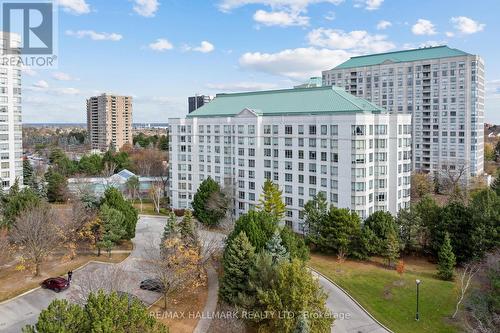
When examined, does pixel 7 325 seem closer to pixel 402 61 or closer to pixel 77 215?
pixel 77 215

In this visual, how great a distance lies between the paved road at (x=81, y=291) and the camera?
91.2 feet

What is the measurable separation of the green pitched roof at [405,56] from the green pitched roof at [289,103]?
159ft

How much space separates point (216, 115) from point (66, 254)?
107 feet

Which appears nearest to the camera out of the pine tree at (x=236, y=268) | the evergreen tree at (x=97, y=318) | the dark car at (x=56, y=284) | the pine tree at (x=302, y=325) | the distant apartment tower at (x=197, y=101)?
the evergreen tree at (x=97, y=318)

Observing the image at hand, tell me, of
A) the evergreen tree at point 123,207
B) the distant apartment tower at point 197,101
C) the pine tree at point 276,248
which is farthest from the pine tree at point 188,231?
the distant apartment tower at point 197,101

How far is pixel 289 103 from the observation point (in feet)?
Answer: 194

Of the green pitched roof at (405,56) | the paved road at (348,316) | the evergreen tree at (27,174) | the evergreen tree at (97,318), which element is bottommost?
the paved road at (348,316)

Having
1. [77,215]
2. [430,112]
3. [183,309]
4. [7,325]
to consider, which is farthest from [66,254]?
[430,112]

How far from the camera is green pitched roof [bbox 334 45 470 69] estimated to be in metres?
92.4

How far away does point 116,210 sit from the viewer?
1791 inches

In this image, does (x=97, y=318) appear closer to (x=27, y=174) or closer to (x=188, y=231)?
(x=188, y=231)

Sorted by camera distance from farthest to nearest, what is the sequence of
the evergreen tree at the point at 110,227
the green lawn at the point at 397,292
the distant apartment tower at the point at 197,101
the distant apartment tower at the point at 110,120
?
the distant apartment tower at the point at 110,120
the distant apartment tower at the point at 197,101
the evergreen tree at the point at 110,227
the green lawn at the point at 397,292

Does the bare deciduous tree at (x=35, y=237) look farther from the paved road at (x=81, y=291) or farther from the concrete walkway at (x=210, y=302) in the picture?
the concrete walkway at (x=210, y=302)

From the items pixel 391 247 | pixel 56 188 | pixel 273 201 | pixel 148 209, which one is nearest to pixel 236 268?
pixel 391 247
